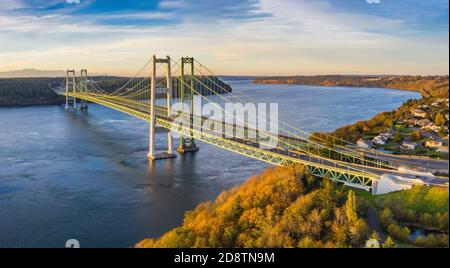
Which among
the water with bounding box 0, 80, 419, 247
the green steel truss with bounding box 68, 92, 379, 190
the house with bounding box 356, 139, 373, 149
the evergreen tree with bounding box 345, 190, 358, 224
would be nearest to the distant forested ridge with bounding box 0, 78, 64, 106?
the water with bounding box 0, 80, 419, 247

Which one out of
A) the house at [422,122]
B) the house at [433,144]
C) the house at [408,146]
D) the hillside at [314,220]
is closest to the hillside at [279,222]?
the hillside at [314,220]

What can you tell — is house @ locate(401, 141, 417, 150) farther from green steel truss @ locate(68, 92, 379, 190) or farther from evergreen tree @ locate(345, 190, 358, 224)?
evergreen tree @ locate(345, 190, 358, 224)

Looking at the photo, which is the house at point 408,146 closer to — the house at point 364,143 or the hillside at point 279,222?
the house at point 364,143

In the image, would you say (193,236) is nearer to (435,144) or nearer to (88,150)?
(435,144)

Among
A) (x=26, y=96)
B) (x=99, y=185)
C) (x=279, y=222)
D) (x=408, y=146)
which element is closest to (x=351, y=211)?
(x=279, y=222)

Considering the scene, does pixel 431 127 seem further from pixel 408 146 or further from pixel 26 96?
pixel 26 96

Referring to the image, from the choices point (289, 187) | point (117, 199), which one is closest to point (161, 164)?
point (117, 199)

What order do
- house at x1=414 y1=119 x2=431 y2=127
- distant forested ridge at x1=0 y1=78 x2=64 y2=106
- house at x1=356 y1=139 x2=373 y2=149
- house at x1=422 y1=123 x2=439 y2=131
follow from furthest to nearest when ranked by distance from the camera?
1. distant forested ridge at x1=0 y1=78 x2=64 y2=106
2. house at x1=414 y1=119 x2=431 y2=127
3. house at x1=422 y1=123 x2=439 y2=131
4. house at x1=356 y1=139 x2=373 y2=149

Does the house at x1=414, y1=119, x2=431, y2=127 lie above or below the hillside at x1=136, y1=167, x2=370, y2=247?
above
